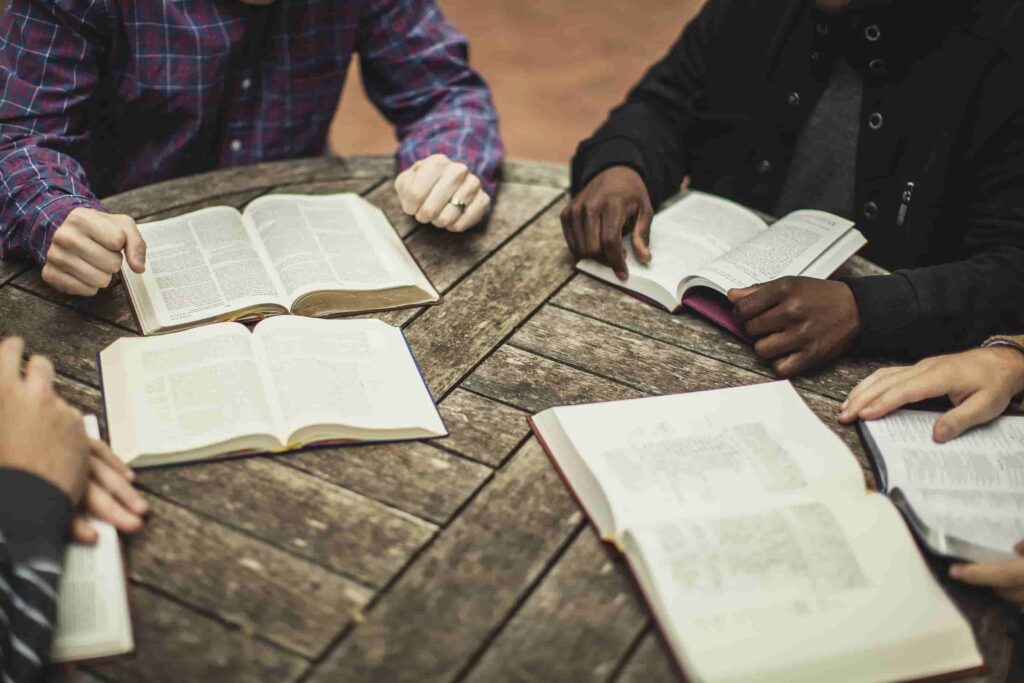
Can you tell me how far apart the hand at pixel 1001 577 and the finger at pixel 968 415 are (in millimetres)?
206

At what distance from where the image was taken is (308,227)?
4.31ft

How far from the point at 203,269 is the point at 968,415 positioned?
0.97 metres

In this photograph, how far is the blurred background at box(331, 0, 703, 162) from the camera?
10.6ft

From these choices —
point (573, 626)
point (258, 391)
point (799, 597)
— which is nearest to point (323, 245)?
point (258, 391)

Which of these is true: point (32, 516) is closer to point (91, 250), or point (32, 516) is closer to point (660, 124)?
point (91, 250)

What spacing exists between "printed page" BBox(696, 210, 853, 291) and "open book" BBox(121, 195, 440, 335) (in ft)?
1.32

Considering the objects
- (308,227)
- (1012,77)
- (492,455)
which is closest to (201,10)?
(308,227)

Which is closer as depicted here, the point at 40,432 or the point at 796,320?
the point at 40,432

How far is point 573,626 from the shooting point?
32.0 inches

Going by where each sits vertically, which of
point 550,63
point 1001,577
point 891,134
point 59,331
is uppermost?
point 891,134

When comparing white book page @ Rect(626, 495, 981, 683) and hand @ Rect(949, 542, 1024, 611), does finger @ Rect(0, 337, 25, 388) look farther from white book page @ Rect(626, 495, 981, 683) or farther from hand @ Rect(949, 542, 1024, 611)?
hand @ Rect(949, 542, 1024, 611)

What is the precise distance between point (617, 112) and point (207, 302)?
2.66ft

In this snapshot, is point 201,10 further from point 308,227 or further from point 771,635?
point 771,635

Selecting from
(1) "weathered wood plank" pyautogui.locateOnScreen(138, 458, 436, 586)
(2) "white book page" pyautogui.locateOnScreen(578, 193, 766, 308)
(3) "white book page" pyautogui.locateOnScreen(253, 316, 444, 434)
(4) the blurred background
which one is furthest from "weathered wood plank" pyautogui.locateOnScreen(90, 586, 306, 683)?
(4) the blurred background
